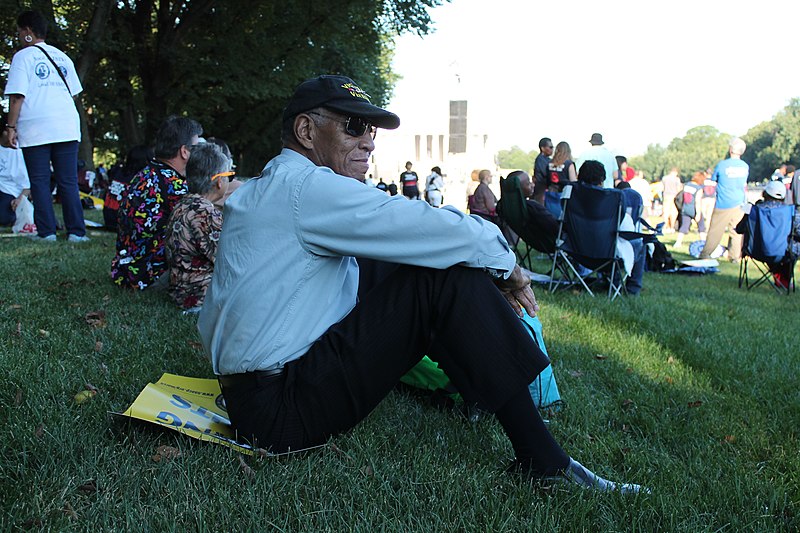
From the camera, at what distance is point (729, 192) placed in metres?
12.0

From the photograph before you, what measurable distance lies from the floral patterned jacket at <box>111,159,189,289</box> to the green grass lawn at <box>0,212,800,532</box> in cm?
66

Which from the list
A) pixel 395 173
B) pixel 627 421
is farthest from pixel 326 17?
pixel 395 173

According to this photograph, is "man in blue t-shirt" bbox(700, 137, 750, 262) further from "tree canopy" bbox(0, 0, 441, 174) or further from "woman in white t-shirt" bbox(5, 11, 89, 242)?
"woman in white t-shirt" bbox(5, 11, 89, 242)

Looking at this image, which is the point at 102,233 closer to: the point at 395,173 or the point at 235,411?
the point at 235,411

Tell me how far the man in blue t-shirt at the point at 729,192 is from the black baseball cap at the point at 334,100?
10973mm

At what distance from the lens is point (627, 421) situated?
346 centimetres

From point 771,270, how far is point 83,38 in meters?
13.8

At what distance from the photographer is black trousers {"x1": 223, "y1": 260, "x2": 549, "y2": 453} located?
90.5 inches

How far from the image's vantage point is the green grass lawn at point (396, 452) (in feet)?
7.20

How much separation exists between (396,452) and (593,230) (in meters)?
5.48

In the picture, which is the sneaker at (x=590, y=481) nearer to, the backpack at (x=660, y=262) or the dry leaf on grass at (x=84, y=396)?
the dry leaf on grass at (x=84, y=396)

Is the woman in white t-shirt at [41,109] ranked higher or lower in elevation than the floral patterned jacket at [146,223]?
higher

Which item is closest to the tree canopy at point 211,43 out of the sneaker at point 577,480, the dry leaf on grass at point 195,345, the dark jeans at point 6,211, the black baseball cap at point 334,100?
the dark jeans at point 6,211

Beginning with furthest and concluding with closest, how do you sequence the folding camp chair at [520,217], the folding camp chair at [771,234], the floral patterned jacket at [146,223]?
the folding camp chair at [771,234], the folding camp chair at [520,217], the floral patterned jacket at [146,223]
